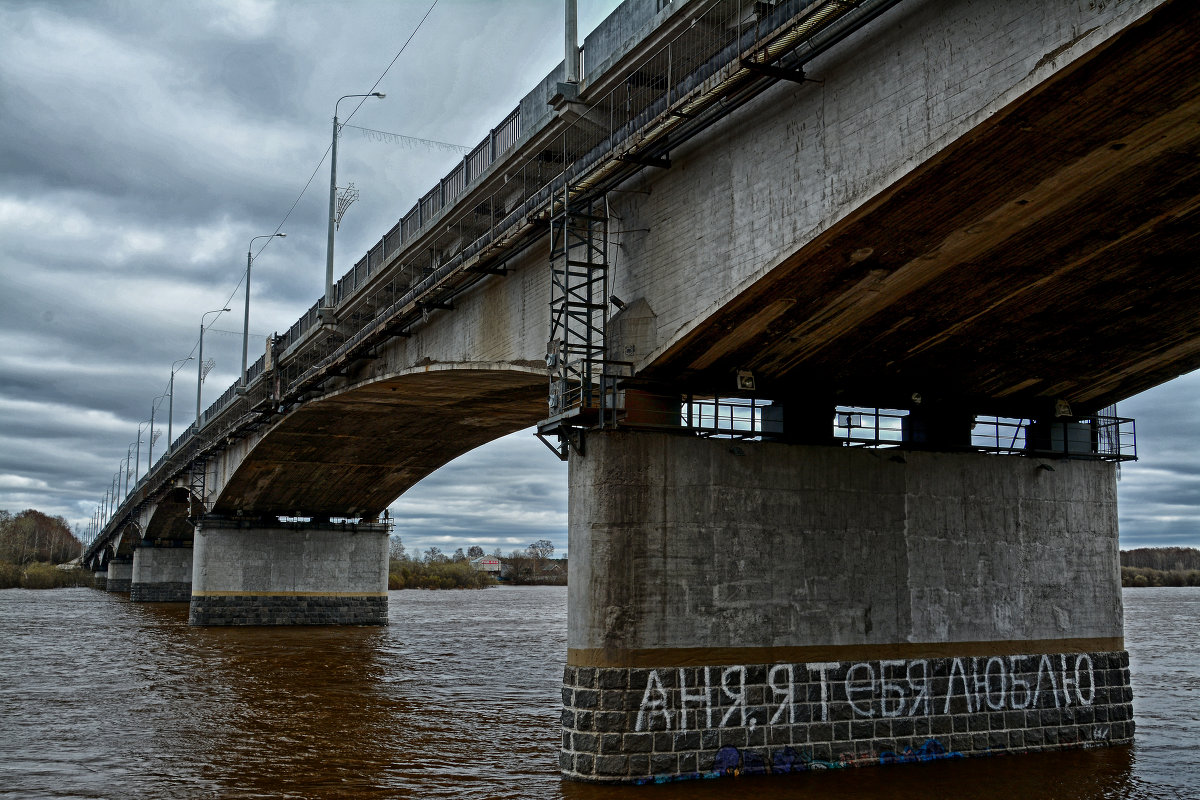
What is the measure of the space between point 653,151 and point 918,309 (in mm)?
4820

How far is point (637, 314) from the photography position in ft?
59.2

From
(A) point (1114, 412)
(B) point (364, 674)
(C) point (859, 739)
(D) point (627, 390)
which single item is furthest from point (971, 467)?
(B) point (364, 674)

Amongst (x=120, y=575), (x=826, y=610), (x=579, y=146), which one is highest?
(x=579, y=146)

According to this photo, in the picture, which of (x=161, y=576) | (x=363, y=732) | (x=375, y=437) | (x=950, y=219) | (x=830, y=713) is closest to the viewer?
(x=950, y=219)

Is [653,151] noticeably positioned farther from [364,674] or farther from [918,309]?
[364,674]

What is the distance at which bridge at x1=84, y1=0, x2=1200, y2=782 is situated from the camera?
12797 millimetres

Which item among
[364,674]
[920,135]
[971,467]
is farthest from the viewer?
[364,674]

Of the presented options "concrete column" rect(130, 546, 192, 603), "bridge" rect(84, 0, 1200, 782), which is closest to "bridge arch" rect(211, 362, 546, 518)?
"bridge" rect(84, 0, 1200, 782)

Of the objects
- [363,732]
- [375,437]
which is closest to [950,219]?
[363,732]

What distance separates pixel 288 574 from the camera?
182ft

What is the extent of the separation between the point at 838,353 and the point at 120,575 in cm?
11949

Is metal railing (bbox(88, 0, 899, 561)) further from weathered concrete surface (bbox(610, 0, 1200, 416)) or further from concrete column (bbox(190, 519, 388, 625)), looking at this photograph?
concrete column (bbox(190, 519, 388, 625))

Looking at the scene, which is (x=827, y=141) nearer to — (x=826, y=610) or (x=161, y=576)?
(x=826, y=610)

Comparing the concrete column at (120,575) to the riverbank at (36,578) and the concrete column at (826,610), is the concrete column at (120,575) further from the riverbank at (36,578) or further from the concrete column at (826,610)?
the concrete column at (826,610)
